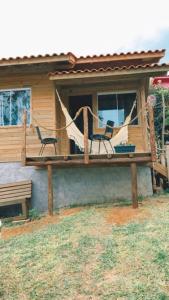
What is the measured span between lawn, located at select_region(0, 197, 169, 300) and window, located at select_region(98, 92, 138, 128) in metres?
3.45

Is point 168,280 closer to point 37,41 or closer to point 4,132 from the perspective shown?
point 4,132

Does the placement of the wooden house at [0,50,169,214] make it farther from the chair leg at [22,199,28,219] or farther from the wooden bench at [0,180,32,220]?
the chair leg at [22,199,28,219]

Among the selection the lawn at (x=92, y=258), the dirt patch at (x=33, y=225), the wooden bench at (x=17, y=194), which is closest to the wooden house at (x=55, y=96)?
the wooden bench at (x=17, y=194)

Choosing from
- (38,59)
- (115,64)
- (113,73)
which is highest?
(115,64)

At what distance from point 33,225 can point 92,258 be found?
10.2ft

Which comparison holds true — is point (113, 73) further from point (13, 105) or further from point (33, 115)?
point (13, 105)

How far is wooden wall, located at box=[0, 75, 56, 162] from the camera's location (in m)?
10.5

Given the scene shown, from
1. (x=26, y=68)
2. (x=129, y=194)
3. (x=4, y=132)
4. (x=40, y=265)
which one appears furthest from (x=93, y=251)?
(x=26, y=68)

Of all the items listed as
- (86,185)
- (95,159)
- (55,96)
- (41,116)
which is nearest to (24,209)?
(86,185)

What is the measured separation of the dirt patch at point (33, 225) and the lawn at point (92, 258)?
167 millimetres

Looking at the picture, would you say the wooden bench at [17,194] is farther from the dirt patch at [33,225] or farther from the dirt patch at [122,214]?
the dirt patch at [122,214]

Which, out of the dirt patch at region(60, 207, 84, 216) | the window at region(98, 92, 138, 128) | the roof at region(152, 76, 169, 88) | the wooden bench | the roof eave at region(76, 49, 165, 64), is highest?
the roof at region(152, 76, 169, 88)

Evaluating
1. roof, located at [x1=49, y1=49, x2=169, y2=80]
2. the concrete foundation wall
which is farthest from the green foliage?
the concrete foundation wall

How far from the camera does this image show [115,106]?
11.2 metres
